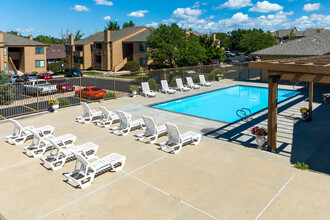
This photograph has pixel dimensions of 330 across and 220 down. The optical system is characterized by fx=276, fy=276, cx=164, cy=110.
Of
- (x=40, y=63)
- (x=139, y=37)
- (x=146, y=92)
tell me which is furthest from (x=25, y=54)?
(x=146, y=92)

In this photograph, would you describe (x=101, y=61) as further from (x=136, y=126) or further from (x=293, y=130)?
(x=293, y=130)

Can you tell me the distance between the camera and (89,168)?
28.8 ft

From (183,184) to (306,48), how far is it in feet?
98.9

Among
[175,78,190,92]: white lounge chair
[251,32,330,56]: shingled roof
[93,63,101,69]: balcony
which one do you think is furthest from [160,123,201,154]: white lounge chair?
[93,63,101,69]: balcony

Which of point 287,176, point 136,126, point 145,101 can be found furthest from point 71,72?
point 287,176

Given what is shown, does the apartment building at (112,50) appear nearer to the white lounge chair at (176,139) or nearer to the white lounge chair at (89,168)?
the white lounge chair at (176,139)

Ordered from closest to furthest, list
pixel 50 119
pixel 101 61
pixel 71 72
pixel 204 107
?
pixel 50 119
pixel 204 107
pixel 71 72
pixel 101 61

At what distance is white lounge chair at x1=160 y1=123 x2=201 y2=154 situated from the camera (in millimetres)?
11023

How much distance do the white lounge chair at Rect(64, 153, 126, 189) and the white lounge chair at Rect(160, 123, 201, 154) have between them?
2493 mm

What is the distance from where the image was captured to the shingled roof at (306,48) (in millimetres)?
30684

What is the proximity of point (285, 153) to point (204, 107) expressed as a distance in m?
10.6

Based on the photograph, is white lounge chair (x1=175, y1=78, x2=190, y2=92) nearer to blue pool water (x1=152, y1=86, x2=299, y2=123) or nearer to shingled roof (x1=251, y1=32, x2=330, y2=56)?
blue pool water (x1=152, y1=86, x2=299, y2=123)

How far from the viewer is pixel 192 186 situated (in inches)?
324

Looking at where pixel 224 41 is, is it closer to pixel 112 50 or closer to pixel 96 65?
pixel 96 65
